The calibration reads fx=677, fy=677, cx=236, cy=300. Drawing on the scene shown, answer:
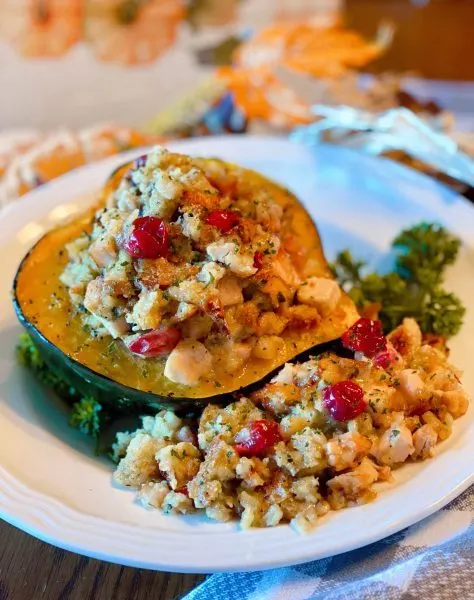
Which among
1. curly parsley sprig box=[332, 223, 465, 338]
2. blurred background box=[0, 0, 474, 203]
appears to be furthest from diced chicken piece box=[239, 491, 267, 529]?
blurred background box=[0, 0, 474, 203]

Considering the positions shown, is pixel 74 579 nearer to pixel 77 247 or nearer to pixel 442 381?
pixel 77 247

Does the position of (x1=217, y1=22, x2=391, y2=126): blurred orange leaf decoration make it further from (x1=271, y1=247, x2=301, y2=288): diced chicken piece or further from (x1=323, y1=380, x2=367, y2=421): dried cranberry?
(x1=323, y1=380, x2=367, y2=421): dried cranberry

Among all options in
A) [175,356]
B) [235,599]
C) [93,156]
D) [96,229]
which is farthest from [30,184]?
[235,599]

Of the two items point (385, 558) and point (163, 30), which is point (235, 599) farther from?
point (163, 30)

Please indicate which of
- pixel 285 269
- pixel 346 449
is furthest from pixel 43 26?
pixel 346 449

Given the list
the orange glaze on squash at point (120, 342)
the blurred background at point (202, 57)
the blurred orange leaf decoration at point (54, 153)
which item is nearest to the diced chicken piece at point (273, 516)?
the orange glaze on squash at point (120, 342)

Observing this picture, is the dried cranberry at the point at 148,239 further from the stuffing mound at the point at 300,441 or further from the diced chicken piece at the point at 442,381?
the diced chicken piece at the point at 442,381
